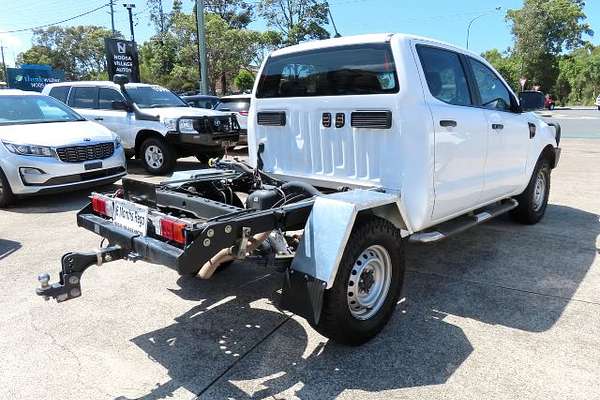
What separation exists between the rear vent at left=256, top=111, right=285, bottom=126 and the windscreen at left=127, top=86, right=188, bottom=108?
21.6 feet

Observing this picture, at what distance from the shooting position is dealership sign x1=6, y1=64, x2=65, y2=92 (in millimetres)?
32531

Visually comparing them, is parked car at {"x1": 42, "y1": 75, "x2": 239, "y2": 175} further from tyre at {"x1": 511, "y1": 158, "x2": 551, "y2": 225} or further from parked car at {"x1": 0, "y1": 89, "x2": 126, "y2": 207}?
tyre at {"x1": 511, "y1": 158, "x2": 551, "y2": 225}

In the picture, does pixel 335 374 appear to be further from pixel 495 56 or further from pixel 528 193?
pixel 495 56

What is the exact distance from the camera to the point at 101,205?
3.69 m

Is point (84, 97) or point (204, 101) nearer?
point (84, 97)

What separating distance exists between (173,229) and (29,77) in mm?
35939

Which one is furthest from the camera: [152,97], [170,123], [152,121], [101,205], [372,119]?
[152,97]

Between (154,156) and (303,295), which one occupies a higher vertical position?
(154,156)

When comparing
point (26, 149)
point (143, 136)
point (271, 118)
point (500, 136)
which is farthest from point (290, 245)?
point (143, 136)

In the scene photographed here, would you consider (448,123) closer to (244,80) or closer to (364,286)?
(364,286)

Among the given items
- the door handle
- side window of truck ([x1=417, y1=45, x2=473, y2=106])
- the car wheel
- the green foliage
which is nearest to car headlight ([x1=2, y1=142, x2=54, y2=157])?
the car wheel

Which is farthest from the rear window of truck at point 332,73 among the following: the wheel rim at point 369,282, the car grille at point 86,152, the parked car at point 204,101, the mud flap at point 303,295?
the parked car at point 204,101

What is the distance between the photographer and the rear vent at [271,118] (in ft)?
14.7

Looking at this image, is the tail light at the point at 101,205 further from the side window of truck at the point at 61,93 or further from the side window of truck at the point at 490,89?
the side window of truck at the point at 61,93
